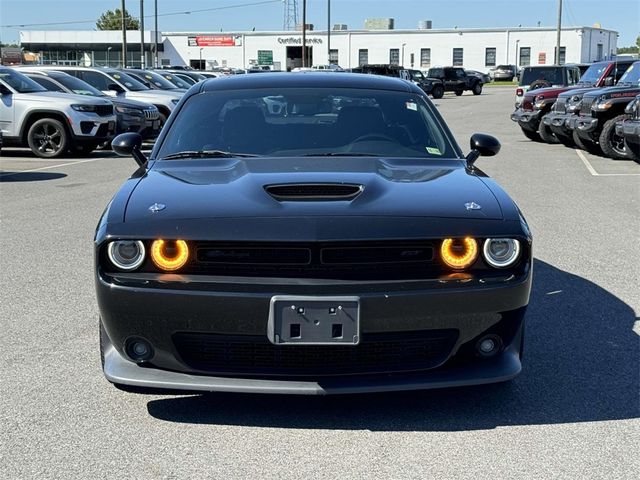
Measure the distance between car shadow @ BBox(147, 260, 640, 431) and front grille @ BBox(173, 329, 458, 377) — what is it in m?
0.28

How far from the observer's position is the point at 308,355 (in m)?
3.74

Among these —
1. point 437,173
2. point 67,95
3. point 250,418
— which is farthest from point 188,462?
point 67,95

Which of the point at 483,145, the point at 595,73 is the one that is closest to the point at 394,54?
the point at 595,73

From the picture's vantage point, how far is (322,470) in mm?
3451

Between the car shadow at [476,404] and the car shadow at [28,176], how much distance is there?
1012 centimetres

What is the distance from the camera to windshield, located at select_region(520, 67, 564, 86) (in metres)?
27.1

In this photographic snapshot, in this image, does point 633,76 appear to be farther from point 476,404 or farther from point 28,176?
point 476,404

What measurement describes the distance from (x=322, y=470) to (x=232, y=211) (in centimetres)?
110

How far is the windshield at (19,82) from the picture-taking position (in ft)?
55.6

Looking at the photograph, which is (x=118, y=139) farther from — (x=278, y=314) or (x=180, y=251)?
(x=278, y=314)

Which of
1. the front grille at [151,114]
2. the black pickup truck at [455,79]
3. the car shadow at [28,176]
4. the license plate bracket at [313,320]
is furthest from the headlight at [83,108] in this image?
the black pickup truck at [455,79]

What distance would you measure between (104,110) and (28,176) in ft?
11.6

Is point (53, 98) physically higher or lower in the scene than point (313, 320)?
higher

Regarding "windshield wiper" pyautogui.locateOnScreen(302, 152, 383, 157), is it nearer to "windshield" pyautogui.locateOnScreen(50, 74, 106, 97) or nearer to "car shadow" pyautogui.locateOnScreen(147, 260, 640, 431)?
"car shadow" pyautogui.locateOnScreen(147, 260, 640, 431)
